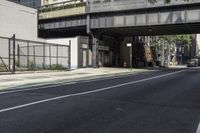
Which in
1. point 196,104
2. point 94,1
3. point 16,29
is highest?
point 94,1

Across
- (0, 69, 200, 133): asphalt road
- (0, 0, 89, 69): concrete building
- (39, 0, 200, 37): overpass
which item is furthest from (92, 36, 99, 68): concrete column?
(0, 69, 200, 133): asphalt road

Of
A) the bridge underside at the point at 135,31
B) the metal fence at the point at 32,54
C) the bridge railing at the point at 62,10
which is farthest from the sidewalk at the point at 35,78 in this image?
the bridge railing at the point at 62,10

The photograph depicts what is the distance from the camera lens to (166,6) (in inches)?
1948

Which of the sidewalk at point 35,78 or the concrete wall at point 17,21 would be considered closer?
the sidewalk at point 35,78

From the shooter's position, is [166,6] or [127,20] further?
[127,20]

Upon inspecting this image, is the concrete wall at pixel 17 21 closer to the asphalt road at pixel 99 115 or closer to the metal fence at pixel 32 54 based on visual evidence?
the metal fence at pixel 32 54

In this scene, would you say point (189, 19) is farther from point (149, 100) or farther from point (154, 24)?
point (149, 100)

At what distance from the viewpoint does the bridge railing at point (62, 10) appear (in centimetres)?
5847

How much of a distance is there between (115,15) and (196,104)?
41906 mm

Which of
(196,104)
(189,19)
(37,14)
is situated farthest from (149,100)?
(37,14)

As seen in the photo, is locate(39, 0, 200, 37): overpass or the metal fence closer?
the metal fence

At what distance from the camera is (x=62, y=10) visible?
61.7m

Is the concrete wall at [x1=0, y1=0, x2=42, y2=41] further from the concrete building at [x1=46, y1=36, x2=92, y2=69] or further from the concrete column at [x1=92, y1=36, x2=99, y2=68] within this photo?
the concrete column at [x1=92, y1=36, x2=99, y2=68]

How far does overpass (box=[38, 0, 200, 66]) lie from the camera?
48.7 m
